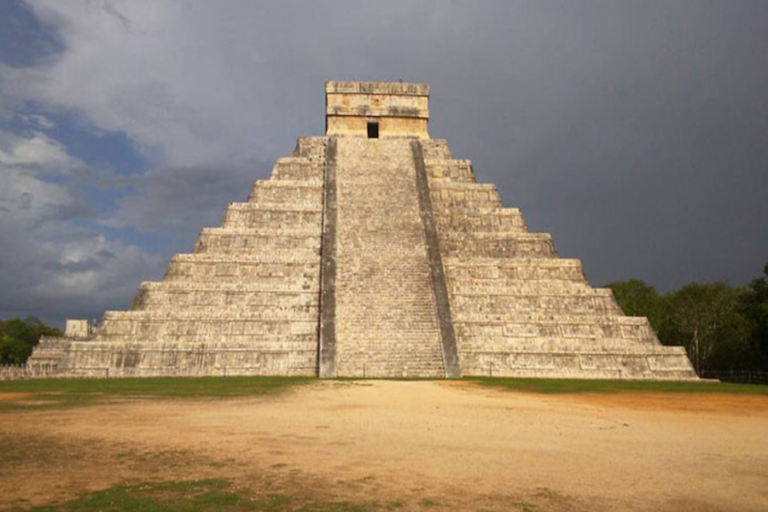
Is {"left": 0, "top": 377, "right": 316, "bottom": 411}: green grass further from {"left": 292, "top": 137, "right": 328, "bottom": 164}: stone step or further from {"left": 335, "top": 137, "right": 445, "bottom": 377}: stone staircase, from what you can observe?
{"left": 292, "top": 137, "right": 328, "bottom": 164}: stone step

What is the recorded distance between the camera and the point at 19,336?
245ft

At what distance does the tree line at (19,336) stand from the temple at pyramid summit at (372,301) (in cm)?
4395

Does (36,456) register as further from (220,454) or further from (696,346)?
(696,346)

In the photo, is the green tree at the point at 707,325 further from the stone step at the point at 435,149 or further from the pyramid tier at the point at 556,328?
the stone step at the point at 435,149

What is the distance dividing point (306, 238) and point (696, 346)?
2425cm

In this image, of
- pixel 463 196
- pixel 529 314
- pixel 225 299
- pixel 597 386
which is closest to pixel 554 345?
pixel 529 314

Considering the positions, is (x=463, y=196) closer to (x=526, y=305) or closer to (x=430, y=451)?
(x=526, y=305)

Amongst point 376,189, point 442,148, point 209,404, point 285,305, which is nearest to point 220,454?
point 209,404

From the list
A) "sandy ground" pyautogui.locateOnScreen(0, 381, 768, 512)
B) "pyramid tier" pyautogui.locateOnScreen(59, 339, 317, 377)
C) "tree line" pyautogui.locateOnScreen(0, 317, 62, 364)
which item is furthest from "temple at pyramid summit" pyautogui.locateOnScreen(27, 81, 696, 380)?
"tree line" pyautogui.locateOnScreen(0, 317, 62, 364)

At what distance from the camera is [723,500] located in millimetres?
6113

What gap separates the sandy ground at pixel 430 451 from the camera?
629cm

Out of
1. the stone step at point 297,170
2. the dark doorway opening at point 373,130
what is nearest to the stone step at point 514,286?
the stone step at point 297,170

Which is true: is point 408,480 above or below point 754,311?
below

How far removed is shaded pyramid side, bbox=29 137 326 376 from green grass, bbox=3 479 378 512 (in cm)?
1503
